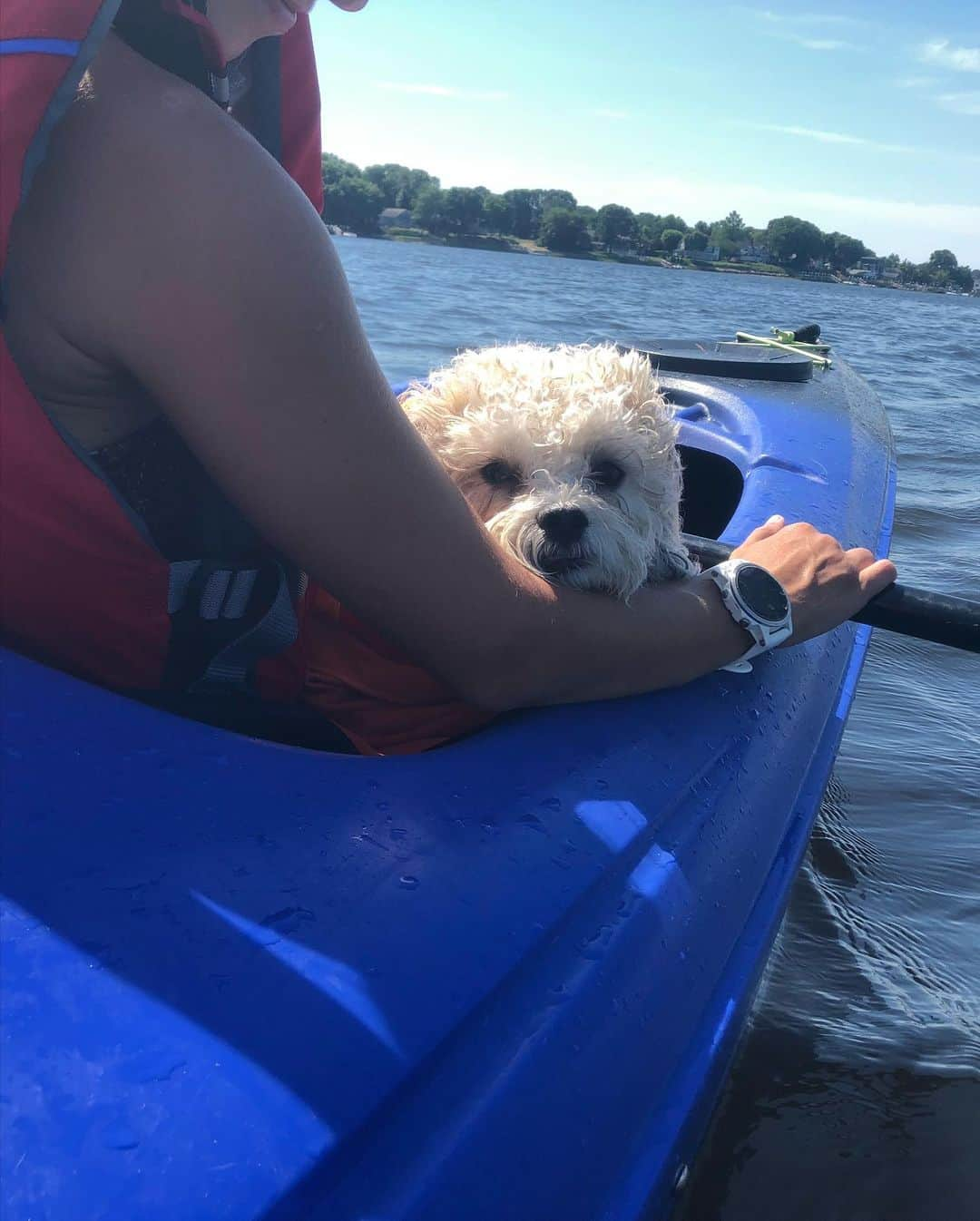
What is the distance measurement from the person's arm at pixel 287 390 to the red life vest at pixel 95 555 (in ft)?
0.25

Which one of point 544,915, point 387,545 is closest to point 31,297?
point 387,545

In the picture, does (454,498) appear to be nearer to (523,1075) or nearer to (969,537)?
(523,1075)

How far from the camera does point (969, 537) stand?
6.73 metres

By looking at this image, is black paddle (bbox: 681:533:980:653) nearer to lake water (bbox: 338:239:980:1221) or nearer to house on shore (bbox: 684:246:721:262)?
lake water (bbox: 338:239:980:1221)

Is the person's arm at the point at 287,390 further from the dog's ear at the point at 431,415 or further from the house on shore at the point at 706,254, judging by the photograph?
the house on shore at the point at 706,254

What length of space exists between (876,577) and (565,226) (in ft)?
260

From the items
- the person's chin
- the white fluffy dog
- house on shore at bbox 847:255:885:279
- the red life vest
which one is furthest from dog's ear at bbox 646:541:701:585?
house on shore at bbox 847:255:885:279

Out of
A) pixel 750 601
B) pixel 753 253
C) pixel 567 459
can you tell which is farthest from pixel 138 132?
pixel 753 253

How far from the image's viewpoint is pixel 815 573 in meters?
2.04

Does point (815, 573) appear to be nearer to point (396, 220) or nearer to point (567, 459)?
point (567, 459)

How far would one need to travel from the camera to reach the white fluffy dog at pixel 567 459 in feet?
5.87

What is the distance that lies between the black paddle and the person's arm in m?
0.83

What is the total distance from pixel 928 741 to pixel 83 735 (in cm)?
364

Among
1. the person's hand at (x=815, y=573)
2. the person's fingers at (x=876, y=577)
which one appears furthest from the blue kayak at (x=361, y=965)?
the person's fingers at (x=876, y=577)
